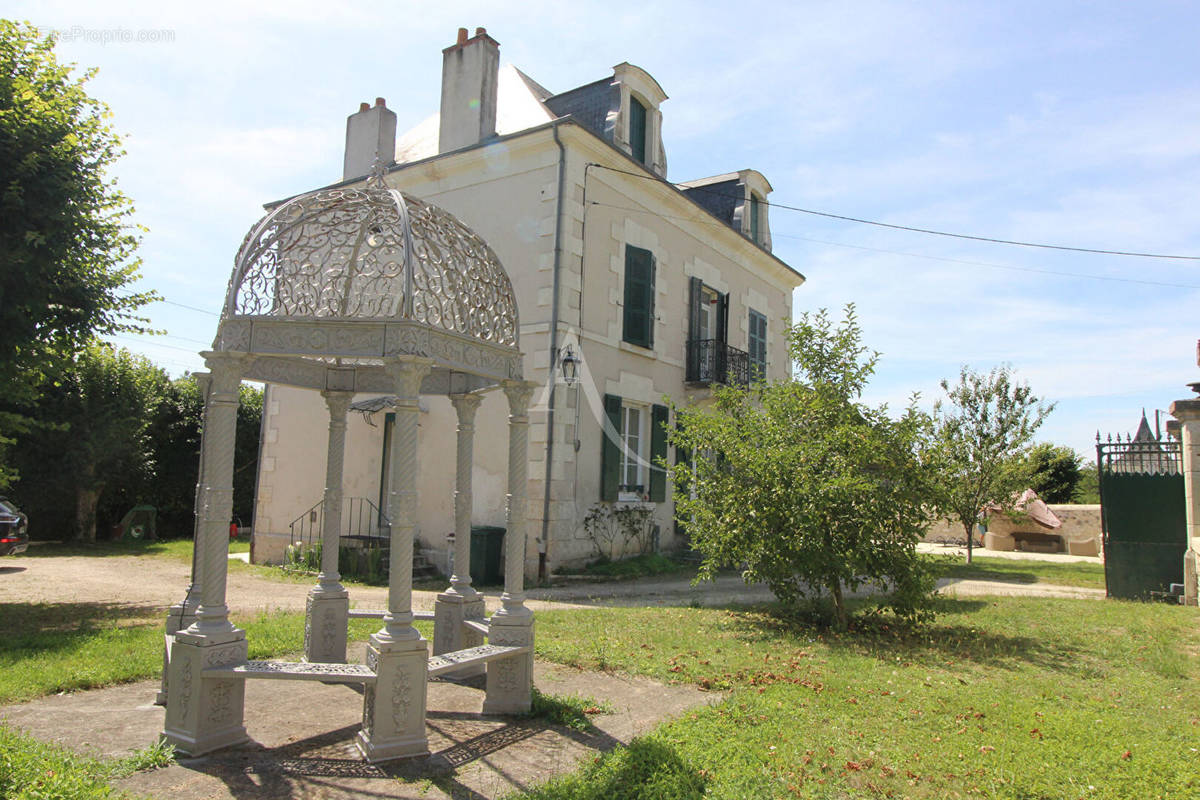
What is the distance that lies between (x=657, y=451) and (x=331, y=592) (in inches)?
335

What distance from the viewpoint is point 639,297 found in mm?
13109

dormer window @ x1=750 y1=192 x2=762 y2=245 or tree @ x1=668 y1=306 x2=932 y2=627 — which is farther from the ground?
dormer window @ x1=750 y1=192 x2=762 y2=245

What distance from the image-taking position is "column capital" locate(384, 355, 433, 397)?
13.3ft

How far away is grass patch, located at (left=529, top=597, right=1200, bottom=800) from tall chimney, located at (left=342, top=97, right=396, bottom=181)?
10.0 meters

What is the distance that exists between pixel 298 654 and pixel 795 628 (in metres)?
4.52

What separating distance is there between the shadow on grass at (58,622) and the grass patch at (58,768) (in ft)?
9.16

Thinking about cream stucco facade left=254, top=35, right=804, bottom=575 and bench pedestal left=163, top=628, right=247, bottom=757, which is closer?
bench pedestal left=163, top=628, right=247, bottom=757

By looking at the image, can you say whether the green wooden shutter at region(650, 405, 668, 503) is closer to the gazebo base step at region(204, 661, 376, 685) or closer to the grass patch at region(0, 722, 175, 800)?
the gazebo base step at region(204, 661, 376, 685)

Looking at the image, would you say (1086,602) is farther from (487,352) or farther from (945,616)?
(487,352)

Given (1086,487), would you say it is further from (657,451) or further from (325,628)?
(325,628)

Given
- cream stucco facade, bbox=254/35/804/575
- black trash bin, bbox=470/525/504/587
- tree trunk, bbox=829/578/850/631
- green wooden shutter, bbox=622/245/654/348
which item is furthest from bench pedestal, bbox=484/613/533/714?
green wooden shutter, bbox=622/245/654/348

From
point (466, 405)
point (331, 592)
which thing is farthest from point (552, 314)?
point (331, 592)

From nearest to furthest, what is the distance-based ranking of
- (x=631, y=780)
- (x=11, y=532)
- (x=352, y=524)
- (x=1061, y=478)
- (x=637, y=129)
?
(x=631, y=780) < (x=11, y=532) < (x=352, y=524) < (x=637, y=129) < (x=1061, y=478)

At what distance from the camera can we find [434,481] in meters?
12.0
